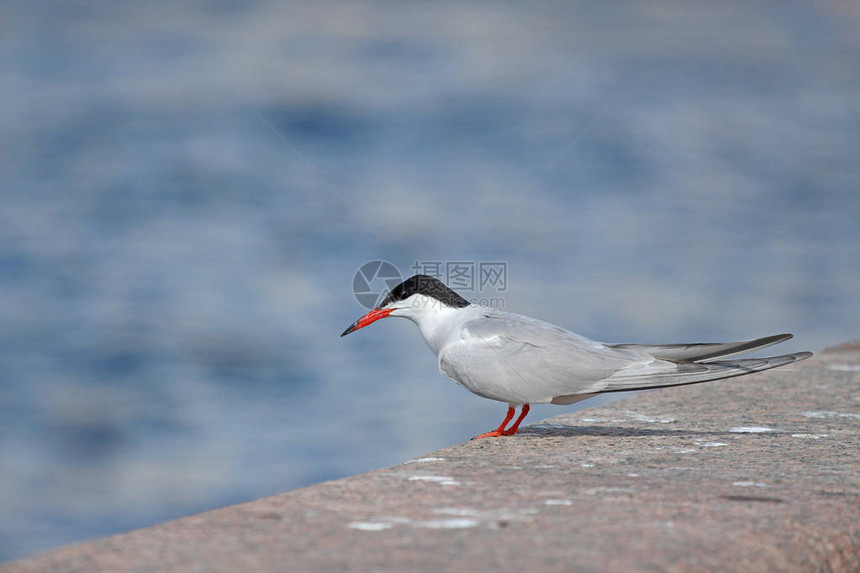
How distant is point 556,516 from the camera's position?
2.31 metres

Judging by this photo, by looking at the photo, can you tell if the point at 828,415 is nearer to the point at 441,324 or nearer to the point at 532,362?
the point at 532,362

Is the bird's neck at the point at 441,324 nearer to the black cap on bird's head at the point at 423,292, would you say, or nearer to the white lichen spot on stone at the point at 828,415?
the black cap on bird's head at the point at 423,292

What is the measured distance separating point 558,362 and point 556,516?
5.06 ft

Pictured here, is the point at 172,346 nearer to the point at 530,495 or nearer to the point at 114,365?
the point at 114,365

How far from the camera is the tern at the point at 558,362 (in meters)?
3.64

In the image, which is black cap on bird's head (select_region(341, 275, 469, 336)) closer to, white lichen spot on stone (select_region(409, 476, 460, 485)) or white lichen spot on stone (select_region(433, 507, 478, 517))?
white lichen spot on stone (select_region(409, 476, 460, 485))

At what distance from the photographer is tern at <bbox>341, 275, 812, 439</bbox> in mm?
3637

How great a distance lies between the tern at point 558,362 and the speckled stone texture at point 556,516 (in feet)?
0.87

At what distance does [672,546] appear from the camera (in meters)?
2.06

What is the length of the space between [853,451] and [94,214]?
12874 mm
